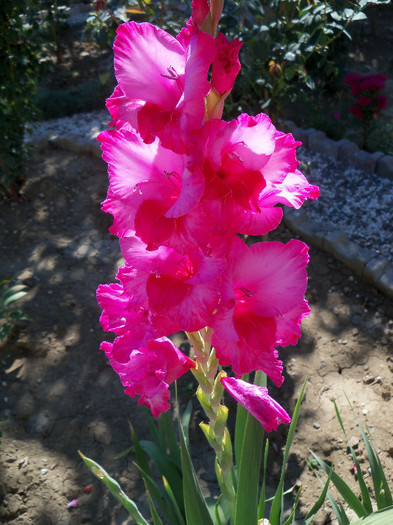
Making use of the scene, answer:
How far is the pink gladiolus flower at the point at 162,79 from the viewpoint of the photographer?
31.4 inches

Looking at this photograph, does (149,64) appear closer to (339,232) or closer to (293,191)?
(293,191)

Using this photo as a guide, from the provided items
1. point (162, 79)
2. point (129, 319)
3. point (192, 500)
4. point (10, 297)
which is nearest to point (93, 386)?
point (10, 297)

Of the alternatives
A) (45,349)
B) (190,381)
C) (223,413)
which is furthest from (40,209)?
(223,413)

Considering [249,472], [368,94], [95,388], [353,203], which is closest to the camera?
[249,472]

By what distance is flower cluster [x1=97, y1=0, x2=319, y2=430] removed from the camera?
811mm

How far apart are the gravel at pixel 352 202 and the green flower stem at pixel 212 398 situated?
241cm

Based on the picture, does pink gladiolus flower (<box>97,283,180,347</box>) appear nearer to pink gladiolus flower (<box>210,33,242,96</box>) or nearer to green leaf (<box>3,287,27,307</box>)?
pink gladiolus flower (<box>210,33,242,96</box>)

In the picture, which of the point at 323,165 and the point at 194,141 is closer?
the point at 194,141

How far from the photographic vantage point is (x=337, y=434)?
2.47 meters

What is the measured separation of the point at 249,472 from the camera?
1139mm

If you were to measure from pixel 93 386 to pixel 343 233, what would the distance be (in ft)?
6.30

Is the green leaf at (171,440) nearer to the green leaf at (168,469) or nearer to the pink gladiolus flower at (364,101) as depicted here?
the green leaf at (168,469)

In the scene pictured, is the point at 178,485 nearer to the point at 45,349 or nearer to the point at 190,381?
the point at 190,381

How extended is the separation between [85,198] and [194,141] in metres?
3.58
